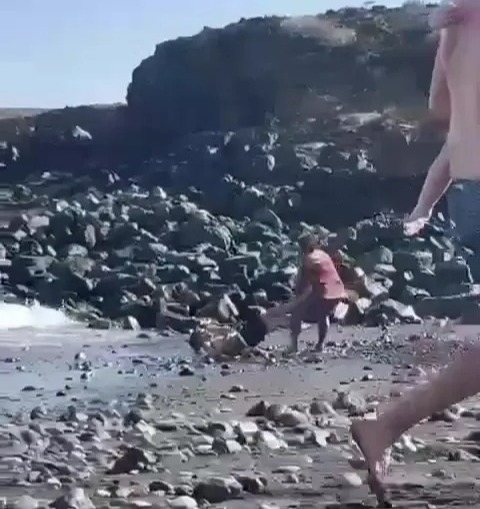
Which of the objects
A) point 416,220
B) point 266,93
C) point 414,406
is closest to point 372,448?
point 414,406

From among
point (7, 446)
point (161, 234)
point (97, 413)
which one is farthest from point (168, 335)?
point (161, 234)

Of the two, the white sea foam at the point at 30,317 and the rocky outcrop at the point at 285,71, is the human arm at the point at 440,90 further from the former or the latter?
the rocky outcrop at the point at 285,71

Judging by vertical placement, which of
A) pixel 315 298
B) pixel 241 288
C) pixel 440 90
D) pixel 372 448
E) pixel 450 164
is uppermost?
pixel 440 90

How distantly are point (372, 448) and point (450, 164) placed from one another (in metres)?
0.68

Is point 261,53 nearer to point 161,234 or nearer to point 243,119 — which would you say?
point 243,119

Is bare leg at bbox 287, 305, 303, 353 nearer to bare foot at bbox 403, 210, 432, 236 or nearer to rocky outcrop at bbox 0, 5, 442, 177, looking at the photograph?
bare foot at bbox 403, 210, 432, 236

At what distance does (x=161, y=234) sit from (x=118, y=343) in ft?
38.4

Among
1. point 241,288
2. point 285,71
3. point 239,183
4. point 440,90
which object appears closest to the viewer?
point 440,90

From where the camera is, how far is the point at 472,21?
328cm

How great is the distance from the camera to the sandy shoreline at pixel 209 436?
4.05m

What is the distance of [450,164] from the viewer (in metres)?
3.42

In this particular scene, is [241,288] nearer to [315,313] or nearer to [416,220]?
[315,313]

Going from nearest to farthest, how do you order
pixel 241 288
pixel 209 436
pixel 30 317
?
1. pixel 209 436
2. pixel 30 317
3. pixel 241 288

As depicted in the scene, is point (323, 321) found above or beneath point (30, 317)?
above
